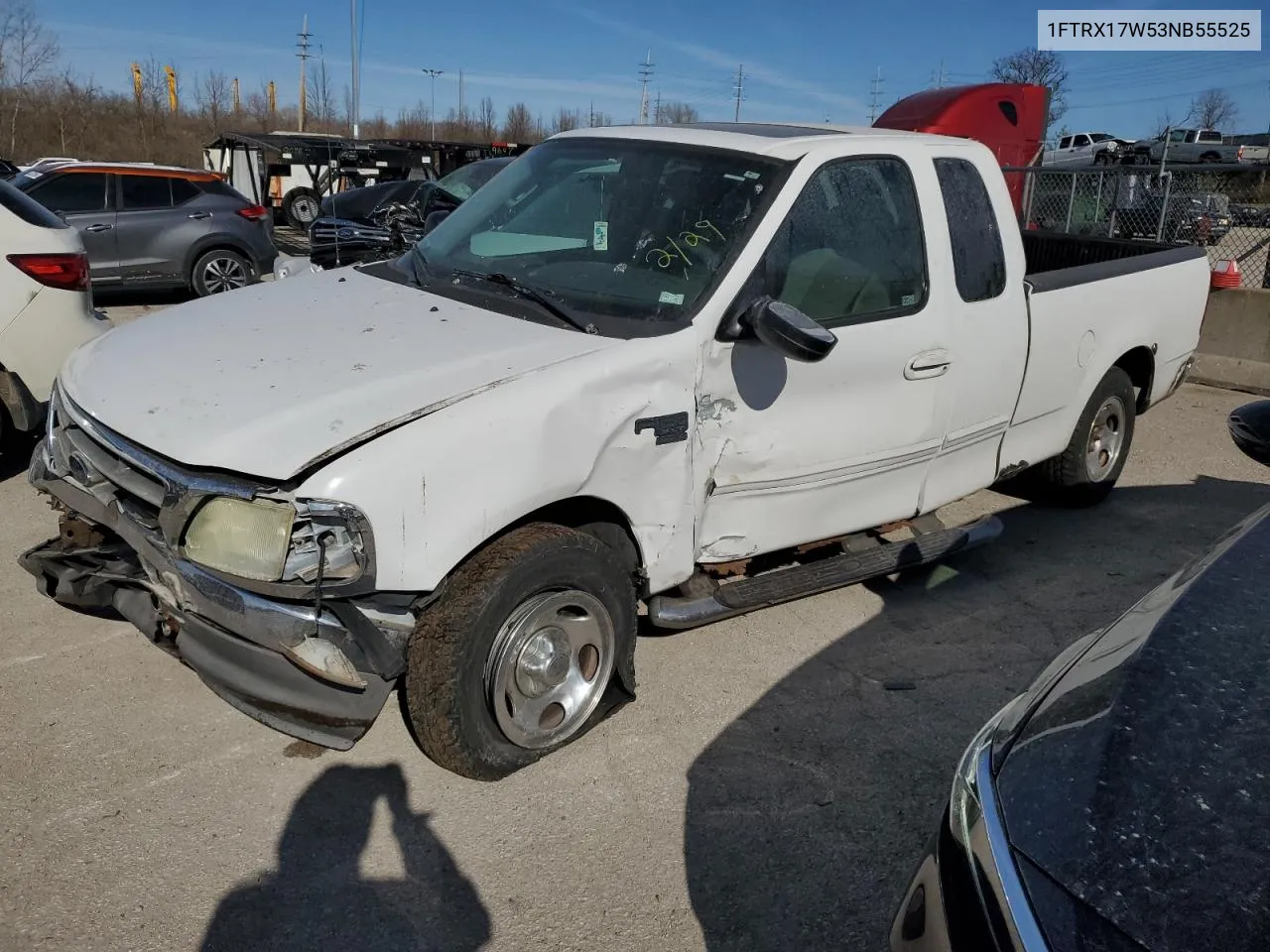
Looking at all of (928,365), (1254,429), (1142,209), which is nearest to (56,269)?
(928,365)

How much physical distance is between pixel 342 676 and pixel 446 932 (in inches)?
28.4

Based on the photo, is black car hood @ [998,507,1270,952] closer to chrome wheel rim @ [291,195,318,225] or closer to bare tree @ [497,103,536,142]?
chrome wheel rim @ [291,195,318,225]

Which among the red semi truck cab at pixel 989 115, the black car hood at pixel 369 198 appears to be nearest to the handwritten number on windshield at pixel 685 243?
the black car hood at pixel 369 198

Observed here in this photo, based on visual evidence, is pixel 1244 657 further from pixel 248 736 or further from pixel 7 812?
pixel 7 812

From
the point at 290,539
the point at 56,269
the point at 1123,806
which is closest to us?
the point at 1123,806

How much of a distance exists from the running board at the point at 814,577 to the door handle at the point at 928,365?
2.42 ft

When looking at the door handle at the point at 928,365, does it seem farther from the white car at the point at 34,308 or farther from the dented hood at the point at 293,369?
the white car at the point at 34,308

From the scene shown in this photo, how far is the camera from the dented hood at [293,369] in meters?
2.76

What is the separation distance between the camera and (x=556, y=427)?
9.86 ft

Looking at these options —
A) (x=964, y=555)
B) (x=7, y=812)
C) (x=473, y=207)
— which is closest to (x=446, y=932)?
(x=7, y=812)

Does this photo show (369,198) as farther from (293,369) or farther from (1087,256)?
(293,369)

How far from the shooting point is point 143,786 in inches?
124

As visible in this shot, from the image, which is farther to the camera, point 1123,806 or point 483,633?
point 483,633

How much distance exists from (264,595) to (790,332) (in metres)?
1.74
